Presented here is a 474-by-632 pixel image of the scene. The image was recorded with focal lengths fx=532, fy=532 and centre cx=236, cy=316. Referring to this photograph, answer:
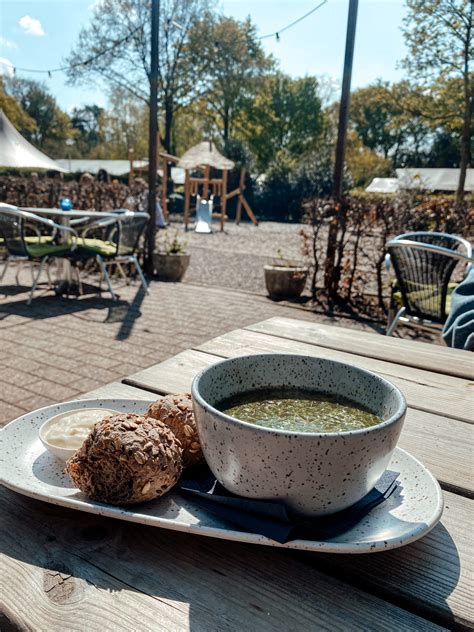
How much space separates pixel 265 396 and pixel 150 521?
0.24m

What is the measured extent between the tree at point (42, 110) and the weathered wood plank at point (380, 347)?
53.3 m

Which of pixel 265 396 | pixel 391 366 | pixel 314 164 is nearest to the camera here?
pixel 265 396

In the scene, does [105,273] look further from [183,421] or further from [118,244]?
[183,421]

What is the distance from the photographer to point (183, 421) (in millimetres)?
794

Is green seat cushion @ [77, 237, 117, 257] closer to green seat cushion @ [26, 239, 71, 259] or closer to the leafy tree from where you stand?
green seat cushion @ [26, 239, 71, 259]

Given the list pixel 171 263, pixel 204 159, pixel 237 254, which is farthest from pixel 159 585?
pixel 204 159

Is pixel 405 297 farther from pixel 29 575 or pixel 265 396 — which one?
pixel 29 575

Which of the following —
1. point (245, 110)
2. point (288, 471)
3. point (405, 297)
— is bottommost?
point (405, 297)

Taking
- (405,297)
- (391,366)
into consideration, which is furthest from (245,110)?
(391,366)

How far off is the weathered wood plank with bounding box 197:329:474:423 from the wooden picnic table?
38 cm

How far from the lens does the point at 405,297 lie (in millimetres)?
3998

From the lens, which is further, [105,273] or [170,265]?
[170,265]

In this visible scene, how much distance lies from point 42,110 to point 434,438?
182 ft

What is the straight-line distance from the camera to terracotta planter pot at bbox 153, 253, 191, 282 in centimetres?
809
